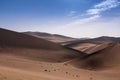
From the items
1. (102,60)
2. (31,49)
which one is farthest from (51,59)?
(102,60)

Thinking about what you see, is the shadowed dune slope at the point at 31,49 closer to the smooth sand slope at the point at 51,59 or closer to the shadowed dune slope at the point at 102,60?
the smooth sand slope at the point at 51,59

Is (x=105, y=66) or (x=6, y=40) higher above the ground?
(x=6, y=40)

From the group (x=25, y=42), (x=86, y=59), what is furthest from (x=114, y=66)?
(x=25, y=42)

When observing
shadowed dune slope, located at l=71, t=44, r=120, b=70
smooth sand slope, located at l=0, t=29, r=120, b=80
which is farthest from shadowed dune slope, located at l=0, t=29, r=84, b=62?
shadowed dune slope, located at l=71, t=44, r=120, b=70

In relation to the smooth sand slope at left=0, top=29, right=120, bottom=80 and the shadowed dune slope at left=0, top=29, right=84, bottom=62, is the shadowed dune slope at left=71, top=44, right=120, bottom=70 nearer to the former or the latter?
the smooth sand slope at left=0, top=29, right=120, bottom=80

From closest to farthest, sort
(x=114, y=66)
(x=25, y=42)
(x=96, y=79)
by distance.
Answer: (x=96, y=79), (x=114, y=66), (x=25, y=42)

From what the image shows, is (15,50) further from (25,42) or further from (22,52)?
(25,42)

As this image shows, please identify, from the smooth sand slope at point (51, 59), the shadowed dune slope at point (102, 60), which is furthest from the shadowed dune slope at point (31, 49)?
the shadowed dune slope at point (102, 60)
